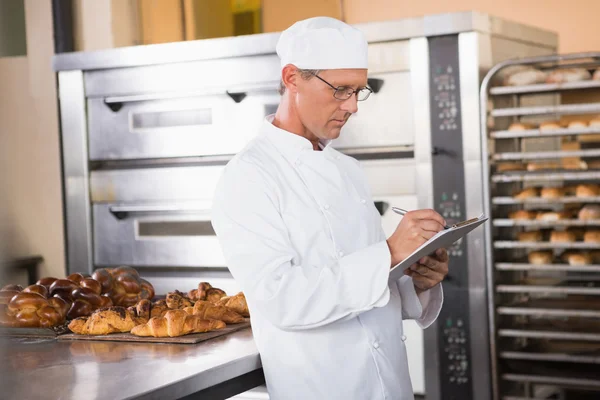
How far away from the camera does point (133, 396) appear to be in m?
1.26

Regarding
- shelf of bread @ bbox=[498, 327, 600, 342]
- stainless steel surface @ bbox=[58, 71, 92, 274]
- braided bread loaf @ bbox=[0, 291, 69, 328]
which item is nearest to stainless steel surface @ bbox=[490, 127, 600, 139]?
shelf of bread @ bbox=[498, 327, 600, 342]

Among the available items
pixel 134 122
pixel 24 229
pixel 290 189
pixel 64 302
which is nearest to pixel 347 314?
pixel 290 189

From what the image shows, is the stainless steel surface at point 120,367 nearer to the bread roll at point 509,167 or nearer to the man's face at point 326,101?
the man's face at point 326,101

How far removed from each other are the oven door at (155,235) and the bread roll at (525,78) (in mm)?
1309

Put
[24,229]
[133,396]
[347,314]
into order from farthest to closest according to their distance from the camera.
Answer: [347,314] < [133,396] < [24,229]

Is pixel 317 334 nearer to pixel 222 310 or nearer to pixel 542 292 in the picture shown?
pixel 222 310

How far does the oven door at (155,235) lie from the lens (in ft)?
11.0

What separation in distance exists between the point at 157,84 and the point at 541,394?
203cm

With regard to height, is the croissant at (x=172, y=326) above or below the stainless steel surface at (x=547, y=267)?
above

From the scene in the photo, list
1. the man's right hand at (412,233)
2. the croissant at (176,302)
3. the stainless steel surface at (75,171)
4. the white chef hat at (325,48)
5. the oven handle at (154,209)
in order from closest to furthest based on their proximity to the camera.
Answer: the man's right hand at (412,233)
the white chef hat at (325,48)
the croissant at (176,302)
the oven handle at (154,209)
the stainless steel surface at (75,171)

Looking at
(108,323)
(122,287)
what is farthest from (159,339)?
(122,287)

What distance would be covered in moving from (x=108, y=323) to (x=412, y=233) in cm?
74

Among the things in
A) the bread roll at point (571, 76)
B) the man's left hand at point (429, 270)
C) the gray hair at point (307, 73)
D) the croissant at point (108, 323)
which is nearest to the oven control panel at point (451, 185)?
the bread roll at point (571, 76)

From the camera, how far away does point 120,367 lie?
1.50 metres
